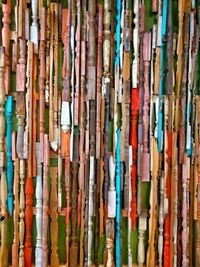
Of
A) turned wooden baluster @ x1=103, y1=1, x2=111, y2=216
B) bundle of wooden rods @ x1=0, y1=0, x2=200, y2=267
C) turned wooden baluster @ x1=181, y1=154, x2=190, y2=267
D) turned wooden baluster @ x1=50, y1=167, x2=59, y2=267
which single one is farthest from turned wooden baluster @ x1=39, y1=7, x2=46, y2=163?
turned wooden baluster @ x1=181, y1=154, x2=190, y2=267

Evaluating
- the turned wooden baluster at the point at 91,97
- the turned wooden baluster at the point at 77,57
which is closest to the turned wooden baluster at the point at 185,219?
the turned wooden baluster at the point at 91,97

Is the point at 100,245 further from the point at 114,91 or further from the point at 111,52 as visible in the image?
the point at 111,52

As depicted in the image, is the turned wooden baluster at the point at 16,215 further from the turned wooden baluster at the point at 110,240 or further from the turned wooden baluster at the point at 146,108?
the turned wooden baluster at the point at 146,108

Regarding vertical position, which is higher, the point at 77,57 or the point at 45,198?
the point at 77,57

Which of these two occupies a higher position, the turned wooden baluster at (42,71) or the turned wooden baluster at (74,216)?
the turned wooden baluster at (42,71)

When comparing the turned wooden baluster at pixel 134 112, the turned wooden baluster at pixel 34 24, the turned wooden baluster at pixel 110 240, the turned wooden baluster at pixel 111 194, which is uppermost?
the turned wooden baluster at pixel 34 24

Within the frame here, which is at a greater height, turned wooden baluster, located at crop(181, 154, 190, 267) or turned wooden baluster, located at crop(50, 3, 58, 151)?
turned wooden baluster, located at crop(50, 3, 58, 151)

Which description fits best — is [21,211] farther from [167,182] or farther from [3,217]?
[167,182]

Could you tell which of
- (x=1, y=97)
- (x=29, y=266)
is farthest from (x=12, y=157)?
(x=29, y=266)

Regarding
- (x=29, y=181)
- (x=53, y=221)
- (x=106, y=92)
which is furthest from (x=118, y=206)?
(x=106, y=92)

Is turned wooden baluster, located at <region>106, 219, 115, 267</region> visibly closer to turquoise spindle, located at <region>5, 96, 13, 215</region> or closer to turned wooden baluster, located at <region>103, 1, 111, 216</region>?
turned wooden baluster, located at <region>103, 1, 111, 216</region>

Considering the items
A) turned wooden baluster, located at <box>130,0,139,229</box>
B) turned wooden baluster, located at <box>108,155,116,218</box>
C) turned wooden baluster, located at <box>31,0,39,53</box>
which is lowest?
turned wooden baluster, located at <box>108,155,116,218</box>

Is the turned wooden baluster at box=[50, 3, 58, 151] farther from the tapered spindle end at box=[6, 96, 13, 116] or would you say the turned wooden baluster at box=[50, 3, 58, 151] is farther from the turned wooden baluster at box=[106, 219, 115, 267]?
the turned wooden baluster at box=[106, 219, 115, 267]

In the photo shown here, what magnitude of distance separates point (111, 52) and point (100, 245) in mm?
883
